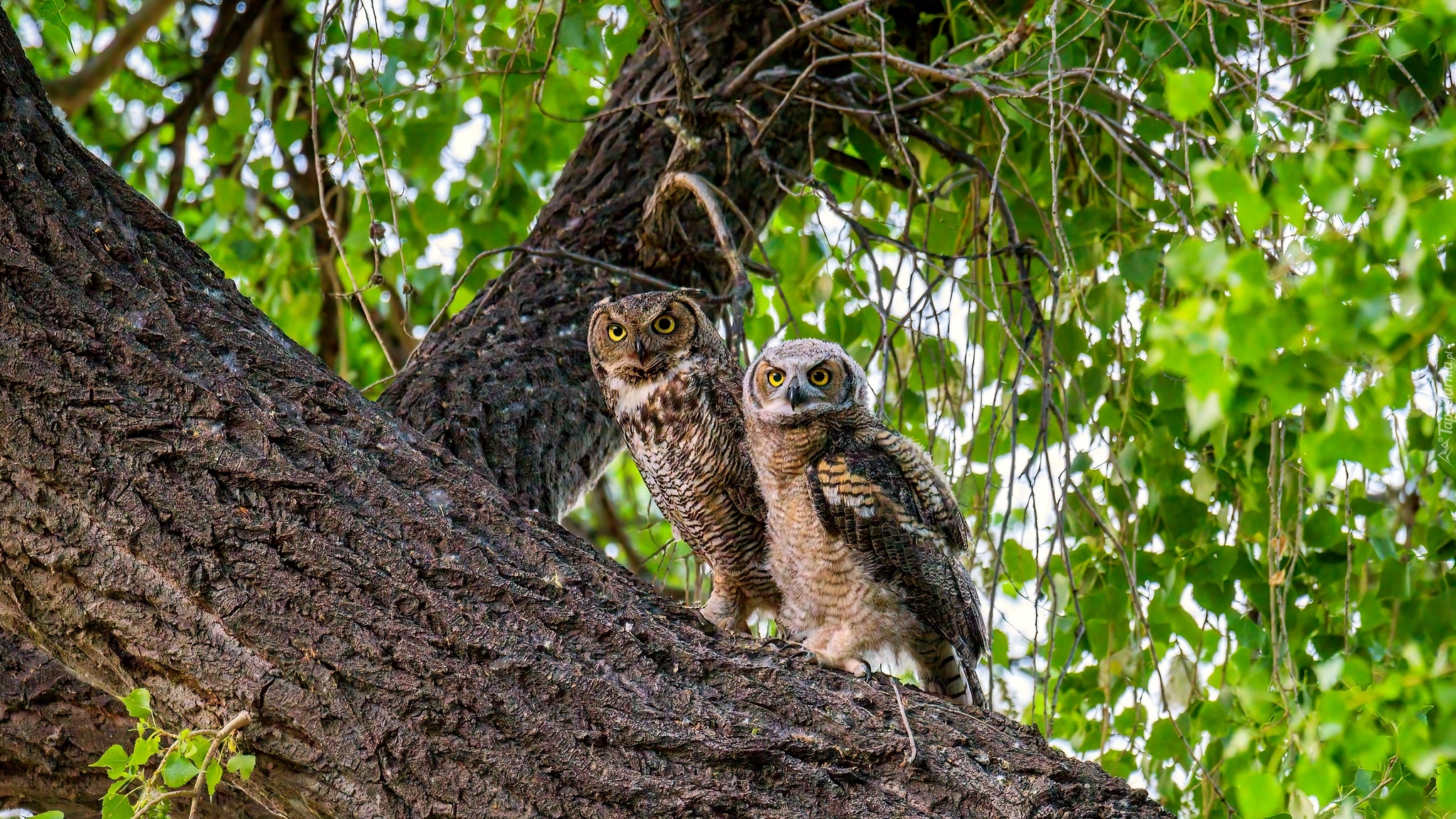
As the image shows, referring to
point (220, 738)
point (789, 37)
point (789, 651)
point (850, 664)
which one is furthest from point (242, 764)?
point (789, 37)

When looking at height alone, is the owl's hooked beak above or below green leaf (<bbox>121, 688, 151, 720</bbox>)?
above

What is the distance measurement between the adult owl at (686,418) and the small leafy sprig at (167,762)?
4.17ft

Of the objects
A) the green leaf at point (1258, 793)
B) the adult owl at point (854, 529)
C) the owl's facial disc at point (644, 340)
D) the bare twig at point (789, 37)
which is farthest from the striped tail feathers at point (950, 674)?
the green leaf at point (1258, 793)

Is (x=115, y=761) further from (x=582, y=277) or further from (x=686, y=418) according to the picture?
(x=582, y=277)

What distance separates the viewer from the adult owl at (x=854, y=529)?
97.2 inches

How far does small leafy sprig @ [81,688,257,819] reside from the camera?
143 centimetres

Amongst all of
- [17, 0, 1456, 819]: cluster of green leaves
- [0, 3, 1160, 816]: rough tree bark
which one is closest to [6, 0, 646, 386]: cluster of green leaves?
[17, 0, 1456, 819]: cluster of green leaves

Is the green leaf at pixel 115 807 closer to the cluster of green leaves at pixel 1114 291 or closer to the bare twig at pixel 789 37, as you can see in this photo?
the cluster of green leaves at pixel 1114 291

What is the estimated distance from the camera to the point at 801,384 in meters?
2.51

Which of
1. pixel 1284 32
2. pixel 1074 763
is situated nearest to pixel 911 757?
pixel 1074 763

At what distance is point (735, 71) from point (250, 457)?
1.84m

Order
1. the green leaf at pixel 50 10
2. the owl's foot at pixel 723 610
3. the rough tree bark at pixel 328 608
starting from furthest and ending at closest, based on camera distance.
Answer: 1. the owl's foot at pixel 723 610
2. the green leaf at pixel 50 10
3. the rough tree bark at pixel 328 608

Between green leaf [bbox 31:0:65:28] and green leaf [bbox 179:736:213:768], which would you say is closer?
green leaf [bbox 179:736:213:768]

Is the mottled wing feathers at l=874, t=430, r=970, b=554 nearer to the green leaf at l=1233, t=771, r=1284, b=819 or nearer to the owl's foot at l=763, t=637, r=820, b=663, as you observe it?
the owl's foot at l=763, t=637, r=820, b=663
